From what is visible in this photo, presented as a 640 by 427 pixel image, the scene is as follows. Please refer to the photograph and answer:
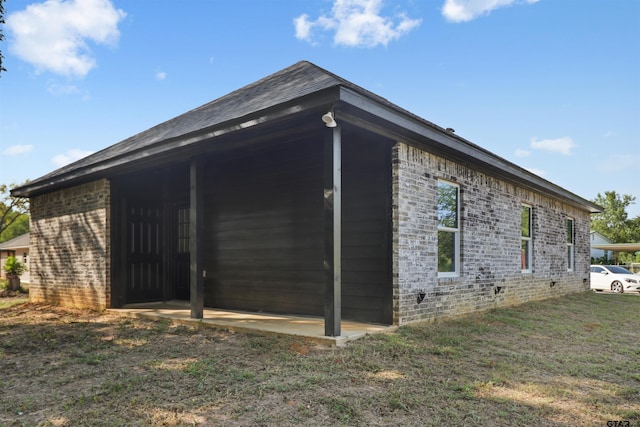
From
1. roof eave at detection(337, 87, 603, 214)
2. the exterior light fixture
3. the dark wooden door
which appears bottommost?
the dark wooden door

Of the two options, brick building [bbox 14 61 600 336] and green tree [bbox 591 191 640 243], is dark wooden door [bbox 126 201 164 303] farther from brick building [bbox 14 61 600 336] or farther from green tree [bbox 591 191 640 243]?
green tree [bbox 591 191 640 243]

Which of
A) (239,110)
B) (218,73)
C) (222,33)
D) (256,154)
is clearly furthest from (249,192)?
(218,73)

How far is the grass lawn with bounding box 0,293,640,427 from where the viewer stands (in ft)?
11.2

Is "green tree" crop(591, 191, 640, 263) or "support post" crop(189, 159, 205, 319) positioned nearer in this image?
"support post" crop(189, 159, 205, 319)

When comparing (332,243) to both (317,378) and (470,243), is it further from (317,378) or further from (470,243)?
(470,243)

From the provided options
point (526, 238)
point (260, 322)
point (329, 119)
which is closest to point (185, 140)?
point (329, 119)

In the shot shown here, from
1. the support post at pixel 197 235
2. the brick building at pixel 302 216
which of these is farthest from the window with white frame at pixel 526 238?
the support post at pixel 197 235

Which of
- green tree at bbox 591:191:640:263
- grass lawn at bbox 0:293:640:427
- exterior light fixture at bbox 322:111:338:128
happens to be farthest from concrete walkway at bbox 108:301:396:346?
green tree at bbox 591:191:640:263

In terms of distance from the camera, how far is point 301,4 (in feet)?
35.5

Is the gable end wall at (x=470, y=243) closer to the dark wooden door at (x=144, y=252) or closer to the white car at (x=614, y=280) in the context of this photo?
the dark wooden door at (x=144, y=252)

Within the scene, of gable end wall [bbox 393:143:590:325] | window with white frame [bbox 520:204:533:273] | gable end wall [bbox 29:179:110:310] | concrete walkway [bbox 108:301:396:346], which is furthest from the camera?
window with white frame [bbox 520:204:533:273]

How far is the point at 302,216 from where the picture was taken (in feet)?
24.8

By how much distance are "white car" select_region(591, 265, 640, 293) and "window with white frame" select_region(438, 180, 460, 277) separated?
1541 cm

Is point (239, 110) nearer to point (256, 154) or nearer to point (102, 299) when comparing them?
point (256, 154)
